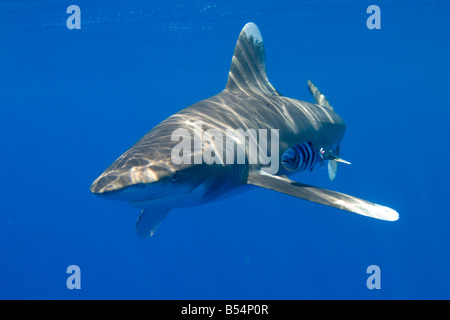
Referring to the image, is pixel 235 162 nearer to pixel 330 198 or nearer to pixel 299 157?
pixel 299 157

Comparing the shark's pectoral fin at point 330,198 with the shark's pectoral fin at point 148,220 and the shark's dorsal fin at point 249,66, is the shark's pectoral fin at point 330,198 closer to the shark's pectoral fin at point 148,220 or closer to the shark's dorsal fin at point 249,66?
the shark's pectoral fin at point 148,220

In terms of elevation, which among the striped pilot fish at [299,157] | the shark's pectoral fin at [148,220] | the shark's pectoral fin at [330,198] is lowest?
the shark's pectoral fin at [330,198]

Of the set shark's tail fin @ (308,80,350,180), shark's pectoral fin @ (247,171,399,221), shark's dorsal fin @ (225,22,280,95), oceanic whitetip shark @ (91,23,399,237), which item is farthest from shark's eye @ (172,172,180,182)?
shark's tail fin @ (308,80,350,180)

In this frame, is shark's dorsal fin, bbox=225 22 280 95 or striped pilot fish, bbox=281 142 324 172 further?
shark's dorsal fin, bbox=225 22 280 95

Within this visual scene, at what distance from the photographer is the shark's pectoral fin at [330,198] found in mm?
4094

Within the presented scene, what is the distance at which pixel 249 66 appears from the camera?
7.13 meters

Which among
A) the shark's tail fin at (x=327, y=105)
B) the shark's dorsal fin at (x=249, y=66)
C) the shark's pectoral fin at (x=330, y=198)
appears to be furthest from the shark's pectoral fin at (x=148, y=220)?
the shark's tail fin at (x=327, y=105)

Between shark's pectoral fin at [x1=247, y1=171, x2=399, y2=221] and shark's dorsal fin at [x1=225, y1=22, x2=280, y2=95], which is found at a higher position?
shark's dorsal fin at [x1=225, y1=22, x2=280, y2=95]

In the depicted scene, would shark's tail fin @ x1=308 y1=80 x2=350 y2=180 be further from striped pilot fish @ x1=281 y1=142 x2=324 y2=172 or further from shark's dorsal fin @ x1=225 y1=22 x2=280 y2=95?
striped pilot fish @ x1=281 y1=142 x2=324 y2=172

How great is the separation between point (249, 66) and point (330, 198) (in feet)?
11.7

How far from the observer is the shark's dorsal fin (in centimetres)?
698

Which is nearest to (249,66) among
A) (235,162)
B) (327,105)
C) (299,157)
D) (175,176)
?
(327,105)
